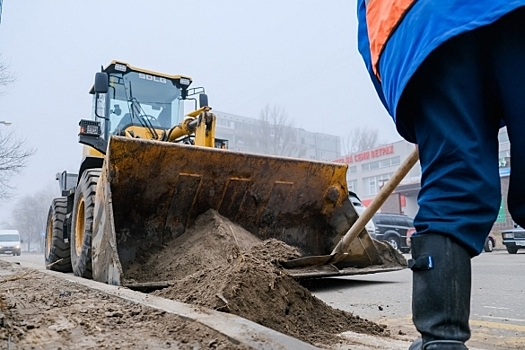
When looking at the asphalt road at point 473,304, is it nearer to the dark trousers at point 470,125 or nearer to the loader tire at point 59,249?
the dark trousers at point 470,125

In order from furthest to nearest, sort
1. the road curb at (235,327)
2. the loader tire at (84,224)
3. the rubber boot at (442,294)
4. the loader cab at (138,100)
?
the loader cab at (138,100) → the loader tire at (84,224) → the road curb at (235,327) → the rubber boot at (442,294)

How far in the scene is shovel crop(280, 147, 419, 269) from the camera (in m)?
2.41

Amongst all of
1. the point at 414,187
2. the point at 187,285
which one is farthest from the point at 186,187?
the point at 414,187

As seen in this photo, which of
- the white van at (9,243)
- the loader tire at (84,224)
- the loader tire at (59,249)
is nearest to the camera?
the loader tire at (84,224)

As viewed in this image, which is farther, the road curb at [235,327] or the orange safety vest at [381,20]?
the road curb at [235,327]

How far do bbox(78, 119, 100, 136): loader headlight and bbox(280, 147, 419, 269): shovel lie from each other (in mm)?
3708

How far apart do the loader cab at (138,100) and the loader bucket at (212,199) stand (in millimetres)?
2628

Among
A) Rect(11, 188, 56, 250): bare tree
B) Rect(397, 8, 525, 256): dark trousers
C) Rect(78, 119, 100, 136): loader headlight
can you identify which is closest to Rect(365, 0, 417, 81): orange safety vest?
Rect(397, 8, 525, 256): dark trousers

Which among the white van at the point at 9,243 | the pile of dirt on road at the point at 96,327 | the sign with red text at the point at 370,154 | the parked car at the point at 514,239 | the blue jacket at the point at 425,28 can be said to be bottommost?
the white van at the point at 9,243

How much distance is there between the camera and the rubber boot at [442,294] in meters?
1.27

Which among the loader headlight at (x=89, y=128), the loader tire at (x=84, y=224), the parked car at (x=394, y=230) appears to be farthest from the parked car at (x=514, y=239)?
the loader tire at (x=84, y=224)

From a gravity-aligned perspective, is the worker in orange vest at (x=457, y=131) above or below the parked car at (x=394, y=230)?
above

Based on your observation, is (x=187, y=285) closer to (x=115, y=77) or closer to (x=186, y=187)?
(x=186, y=187)

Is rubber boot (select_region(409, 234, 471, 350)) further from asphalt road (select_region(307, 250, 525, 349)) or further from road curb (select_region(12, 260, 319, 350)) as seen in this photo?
asphalt road (select_region(307, 250, 525, 349))
